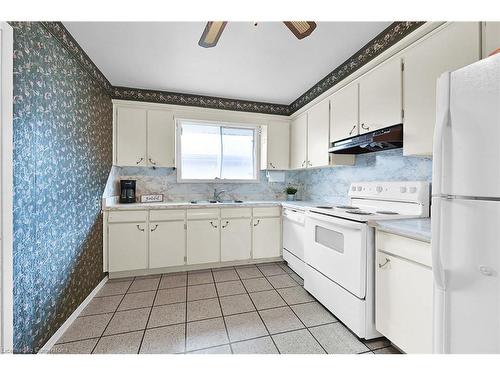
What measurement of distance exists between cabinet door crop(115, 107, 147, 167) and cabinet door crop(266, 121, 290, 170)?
1801 millimetres

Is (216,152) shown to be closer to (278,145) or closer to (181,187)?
(181,187)

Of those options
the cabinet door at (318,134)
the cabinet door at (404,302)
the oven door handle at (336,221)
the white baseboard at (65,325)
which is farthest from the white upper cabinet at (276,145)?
the white baseboard at (65,325)

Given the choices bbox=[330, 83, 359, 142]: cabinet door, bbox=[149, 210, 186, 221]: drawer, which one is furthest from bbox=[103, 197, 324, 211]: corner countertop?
bbox=[330, 83, 359, 142]: cabinet door

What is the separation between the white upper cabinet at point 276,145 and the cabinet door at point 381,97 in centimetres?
148

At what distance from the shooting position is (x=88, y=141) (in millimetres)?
2119

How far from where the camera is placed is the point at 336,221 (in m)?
1.78

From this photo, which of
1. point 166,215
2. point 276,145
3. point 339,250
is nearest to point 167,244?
point 166,215

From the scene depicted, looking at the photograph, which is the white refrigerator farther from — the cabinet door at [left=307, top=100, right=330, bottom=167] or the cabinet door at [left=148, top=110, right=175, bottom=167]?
the cabinet door at [left=148, top=110, right=175, bottom=167]

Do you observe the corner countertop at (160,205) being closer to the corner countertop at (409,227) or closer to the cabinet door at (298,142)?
the cabinet door at (298,142)

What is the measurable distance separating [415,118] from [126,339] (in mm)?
2677

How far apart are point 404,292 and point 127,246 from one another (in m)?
2.78

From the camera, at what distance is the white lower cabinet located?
121cm

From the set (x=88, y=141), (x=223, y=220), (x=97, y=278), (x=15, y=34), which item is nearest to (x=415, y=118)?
(x=223, y=220)
